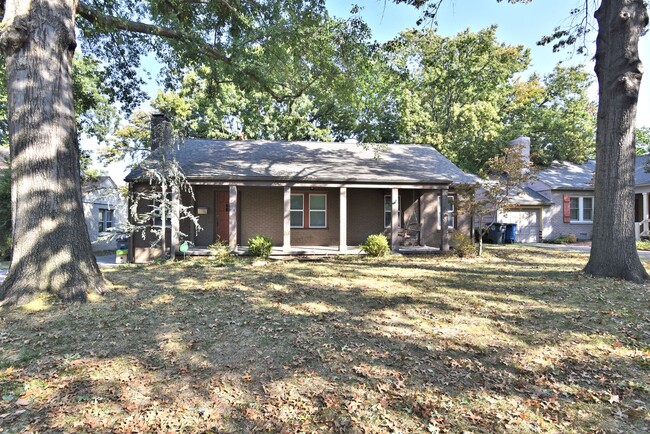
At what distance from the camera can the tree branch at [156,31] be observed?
7.74 m

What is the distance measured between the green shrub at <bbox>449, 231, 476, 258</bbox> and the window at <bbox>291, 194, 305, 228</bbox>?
5.82 metres

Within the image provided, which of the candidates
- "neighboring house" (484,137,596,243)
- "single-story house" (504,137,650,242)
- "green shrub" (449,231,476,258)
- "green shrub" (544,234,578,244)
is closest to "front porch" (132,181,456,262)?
"green shrub" (449,231,476,258)

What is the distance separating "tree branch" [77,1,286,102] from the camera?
25.4ft

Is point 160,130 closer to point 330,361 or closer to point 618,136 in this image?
point 330,361

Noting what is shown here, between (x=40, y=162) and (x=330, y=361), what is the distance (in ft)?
17.7

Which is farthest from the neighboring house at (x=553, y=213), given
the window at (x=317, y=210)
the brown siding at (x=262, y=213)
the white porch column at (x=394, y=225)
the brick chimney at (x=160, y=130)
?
the brick chimney at (x=160, y=130)

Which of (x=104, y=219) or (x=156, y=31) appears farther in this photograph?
(x=104, y=219)

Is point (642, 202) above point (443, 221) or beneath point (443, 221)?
above

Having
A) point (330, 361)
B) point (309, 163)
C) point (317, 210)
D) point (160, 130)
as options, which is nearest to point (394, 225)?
point (317, 210)

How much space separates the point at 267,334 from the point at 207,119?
2398 cm

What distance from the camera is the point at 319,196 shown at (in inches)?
563

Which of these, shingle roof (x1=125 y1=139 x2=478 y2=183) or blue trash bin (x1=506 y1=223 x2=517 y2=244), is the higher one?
shingle roof (x1=125 y1=139 x2=478 y2=183)

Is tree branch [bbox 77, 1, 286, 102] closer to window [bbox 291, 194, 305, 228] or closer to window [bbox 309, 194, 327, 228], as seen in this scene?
window [bbox 291, 194, 305, 228]

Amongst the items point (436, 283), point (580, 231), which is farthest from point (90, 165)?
point (580, 231)
